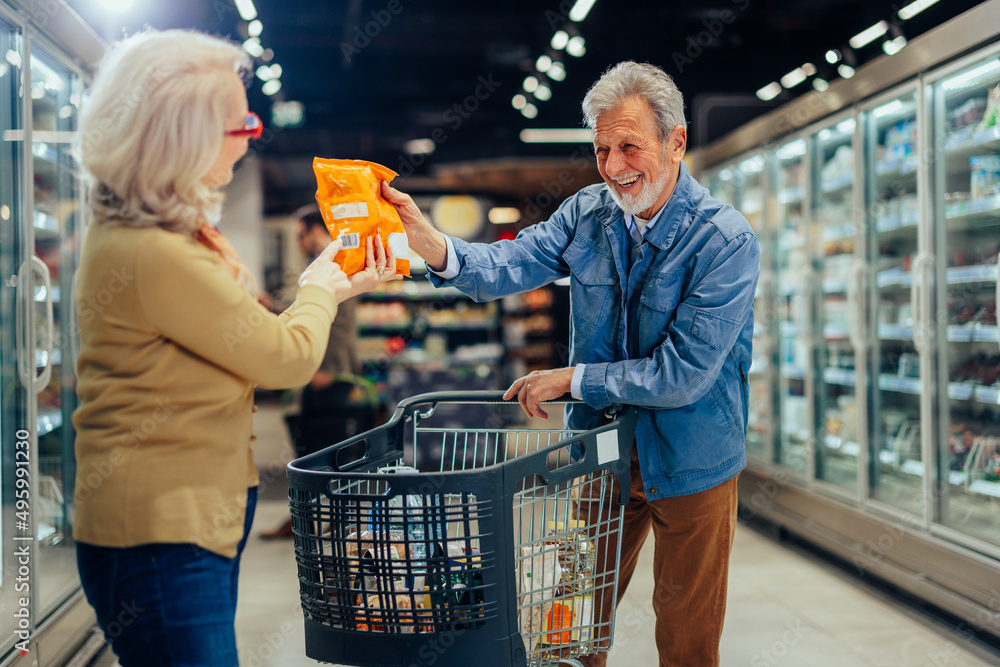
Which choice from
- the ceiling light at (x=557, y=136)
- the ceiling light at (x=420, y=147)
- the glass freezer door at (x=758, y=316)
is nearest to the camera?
the glass freezer door at (x=758, y=316)

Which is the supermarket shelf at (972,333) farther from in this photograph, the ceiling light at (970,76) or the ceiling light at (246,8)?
the ceiling light at (246,8)

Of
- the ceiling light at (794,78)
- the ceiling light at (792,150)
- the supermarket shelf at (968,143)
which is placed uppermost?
the ceiling light at (794,78)

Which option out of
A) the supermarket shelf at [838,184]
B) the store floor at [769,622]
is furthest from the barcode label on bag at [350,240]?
the supermarket shelf at [838,184]

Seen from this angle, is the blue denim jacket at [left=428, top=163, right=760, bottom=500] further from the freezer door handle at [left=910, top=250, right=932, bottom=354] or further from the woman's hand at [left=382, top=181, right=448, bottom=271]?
the freezer door handle at [left=910, top=250, right=932, bottom=354]

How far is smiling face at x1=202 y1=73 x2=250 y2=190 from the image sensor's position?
122cm

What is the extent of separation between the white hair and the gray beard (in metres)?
0.97

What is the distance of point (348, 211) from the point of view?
1.55m

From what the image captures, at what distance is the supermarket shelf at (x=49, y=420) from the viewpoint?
3.11 meters

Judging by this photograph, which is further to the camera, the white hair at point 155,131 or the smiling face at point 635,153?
the smiling face at point 635,153

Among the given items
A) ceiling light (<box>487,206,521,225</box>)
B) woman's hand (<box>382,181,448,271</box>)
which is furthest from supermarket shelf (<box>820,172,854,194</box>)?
ceiling light (<box>487,206,521,225</box>)

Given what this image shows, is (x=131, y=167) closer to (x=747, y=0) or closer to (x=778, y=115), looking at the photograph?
(x=778, y=115)

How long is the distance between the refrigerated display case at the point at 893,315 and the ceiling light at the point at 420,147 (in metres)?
6.56

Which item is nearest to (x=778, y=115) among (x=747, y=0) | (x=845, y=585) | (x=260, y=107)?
(x=747, y=0)

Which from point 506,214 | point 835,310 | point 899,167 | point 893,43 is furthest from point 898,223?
point 506,214
